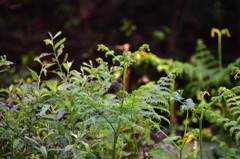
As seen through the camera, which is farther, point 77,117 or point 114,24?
point 114,24

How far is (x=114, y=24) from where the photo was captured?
5.59m

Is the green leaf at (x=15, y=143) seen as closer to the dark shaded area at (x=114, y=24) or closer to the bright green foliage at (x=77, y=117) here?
the bright green foliage at (x=77, y=117)

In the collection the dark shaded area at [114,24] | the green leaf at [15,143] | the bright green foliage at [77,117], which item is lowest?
the green leaf at [15,143]

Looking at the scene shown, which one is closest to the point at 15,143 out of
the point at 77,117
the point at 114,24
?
the point at 77,117

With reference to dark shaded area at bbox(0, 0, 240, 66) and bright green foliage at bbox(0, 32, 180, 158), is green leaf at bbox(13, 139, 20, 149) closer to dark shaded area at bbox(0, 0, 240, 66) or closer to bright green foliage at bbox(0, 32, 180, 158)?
bright green foliage at bbox(0, 32, 180, 158)

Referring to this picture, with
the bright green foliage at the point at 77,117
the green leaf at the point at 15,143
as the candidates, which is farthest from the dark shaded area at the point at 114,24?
the green leaf at the point at 15,143

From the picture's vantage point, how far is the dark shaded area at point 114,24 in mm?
5039

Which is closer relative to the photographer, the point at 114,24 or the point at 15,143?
the point at 15,143

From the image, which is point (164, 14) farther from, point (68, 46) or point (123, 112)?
point (123, 112)

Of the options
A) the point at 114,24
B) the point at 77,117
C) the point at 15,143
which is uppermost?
the point at 114,24

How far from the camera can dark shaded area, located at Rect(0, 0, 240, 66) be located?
16.5ft

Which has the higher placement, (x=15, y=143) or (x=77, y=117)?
(x=77, y=117)

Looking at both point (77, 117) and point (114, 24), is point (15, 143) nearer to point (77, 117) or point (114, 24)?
point (77, 117)

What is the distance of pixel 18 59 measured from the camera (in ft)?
17.4
